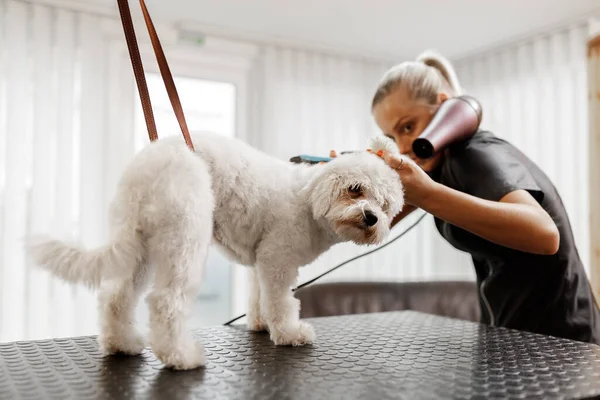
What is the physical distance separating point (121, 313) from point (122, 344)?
0.06m

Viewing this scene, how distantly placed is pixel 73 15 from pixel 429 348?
3089 mm

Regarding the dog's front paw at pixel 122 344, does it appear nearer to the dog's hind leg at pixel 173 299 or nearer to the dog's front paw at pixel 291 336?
the dog's hind leg at pixel 173 299

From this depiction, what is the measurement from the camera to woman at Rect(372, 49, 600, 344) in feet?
3.76

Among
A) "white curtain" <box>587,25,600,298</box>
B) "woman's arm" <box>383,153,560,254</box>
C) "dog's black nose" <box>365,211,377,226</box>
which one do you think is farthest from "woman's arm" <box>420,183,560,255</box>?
"white curtain" <box>587,25,600,298</box>

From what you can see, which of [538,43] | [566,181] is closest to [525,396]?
[566,181]

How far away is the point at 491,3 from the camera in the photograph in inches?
125

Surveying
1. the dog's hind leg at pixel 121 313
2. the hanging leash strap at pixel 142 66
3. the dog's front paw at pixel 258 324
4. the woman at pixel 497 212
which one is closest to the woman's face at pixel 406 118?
the woman at pixel 497 212

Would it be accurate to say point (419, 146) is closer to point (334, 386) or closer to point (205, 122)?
point (334, 386)

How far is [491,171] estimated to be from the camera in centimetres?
127

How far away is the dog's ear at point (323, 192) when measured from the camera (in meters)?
1.00

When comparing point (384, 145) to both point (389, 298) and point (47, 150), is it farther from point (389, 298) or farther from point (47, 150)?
point (47, 150)

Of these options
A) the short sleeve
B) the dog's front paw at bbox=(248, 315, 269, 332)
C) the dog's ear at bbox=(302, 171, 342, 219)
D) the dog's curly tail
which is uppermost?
the short sleeve

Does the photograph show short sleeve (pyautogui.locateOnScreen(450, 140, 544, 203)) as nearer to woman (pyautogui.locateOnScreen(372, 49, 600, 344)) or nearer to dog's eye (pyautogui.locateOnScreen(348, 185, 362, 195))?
woman (pyautogui.locateOnScreen(372, 49, 600, 344))

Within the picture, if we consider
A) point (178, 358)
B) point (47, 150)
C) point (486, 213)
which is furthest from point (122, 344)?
point (47, 150)
